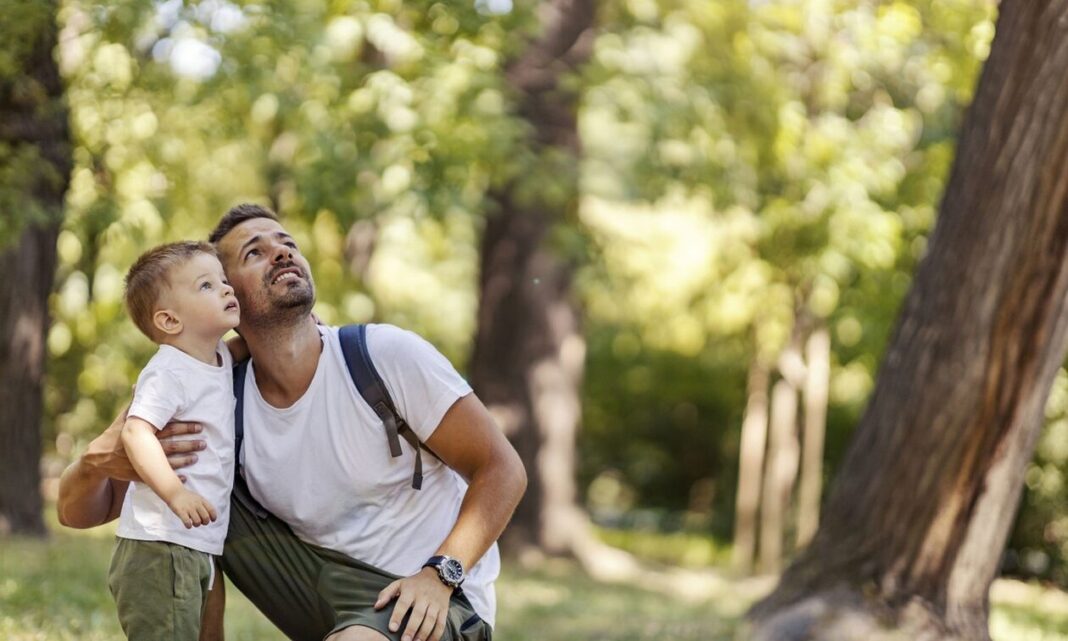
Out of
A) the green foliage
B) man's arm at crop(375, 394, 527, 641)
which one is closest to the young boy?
man's arm at crop(375, 394, 527, 641)

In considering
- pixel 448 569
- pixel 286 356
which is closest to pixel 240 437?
pixel 286 356

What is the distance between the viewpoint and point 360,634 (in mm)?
3691

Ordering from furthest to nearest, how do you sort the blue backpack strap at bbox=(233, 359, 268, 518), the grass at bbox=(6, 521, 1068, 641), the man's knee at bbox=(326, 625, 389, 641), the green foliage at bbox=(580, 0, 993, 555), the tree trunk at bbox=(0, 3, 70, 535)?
the green foliage at bbox=(580, 0, 993, 555), the tree trunk at bbox=(0, 3, 70, 535), the grass at bbox=(6, 521, 1068, 641), the blue backpack strap at bbox=(233, 359, 268, 518), the man's knee at bbox=(326, 625, 389, 641)

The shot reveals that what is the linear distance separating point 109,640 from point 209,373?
2.09 meters

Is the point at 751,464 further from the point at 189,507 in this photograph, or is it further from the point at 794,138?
the point at 189,507

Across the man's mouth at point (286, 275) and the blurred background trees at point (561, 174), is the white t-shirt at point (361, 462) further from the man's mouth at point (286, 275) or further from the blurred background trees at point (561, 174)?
the blurred background trees at point (561, 174)

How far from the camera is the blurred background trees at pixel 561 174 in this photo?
9.16 m

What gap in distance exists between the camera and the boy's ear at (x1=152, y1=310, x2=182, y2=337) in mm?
3793

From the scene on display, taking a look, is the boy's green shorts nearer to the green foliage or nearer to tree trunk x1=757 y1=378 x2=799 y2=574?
the green foliage

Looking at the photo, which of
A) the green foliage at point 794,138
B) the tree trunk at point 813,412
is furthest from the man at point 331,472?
the tree trunk at point 813,412

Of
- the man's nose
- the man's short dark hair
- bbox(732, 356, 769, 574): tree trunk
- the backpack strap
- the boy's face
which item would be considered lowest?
bbox(732, 356, 769, 574): tree trunk

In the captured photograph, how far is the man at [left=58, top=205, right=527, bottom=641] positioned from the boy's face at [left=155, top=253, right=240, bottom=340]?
0.19 metres

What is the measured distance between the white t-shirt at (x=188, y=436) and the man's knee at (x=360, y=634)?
1.49 feet

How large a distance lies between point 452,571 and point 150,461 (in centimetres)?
84
